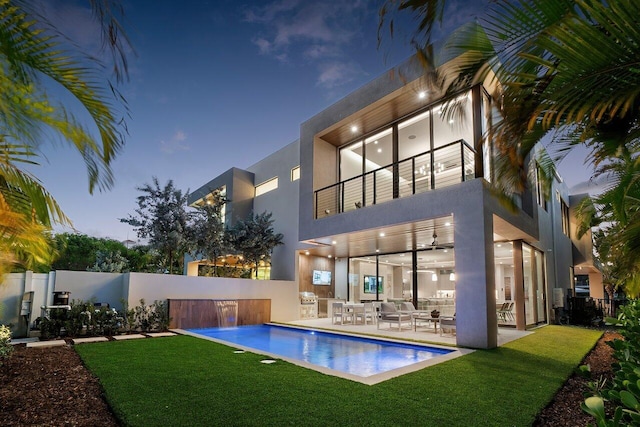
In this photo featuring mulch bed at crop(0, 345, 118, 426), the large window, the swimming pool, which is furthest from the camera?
the large window

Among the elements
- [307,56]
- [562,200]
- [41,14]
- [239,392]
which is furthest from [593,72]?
[562,200]

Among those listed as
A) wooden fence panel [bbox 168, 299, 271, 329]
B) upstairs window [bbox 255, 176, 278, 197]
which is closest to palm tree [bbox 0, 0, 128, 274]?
wooden fence panel [bbox 168, 299, 271, 329]

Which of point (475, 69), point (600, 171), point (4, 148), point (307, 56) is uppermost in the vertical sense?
point (307, 56)

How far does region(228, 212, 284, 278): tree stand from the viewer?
602 inches

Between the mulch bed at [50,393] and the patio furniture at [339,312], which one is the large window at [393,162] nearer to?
the patio furniture at [339,312]

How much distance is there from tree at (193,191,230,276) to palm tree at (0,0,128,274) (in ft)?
40.1

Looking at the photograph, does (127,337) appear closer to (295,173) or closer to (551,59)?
(295,173)

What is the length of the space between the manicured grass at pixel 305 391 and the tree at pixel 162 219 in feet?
25.6

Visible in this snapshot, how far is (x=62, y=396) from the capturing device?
4453mm

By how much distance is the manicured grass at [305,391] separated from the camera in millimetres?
3762

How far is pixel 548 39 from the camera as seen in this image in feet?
6.29

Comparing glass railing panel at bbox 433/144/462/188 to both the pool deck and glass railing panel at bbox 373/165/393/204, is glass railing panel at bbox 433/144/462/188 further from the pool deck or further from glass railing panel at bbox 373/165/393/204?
the pool deck

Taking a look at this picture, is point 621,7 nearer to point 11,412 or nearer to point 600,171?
point 600,171

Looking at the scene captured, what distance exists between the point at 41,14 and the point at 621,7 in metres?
2.66
